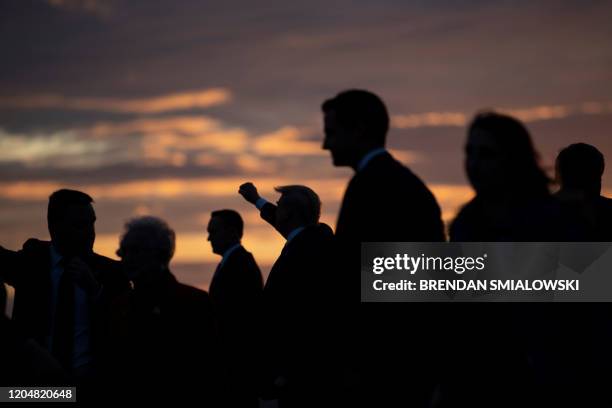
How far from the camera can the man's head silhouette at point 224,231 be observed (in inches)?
522

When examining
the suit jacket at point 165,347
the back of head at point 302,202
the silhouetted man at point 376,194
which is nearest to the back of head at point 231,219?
the back of head at point 302,202

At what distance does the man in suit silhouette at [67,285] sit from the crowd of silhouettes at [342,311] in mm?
12

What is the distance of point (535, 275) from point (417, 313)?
882 millimetres

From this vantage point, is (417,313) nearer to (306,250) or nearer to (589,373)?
(589,373)

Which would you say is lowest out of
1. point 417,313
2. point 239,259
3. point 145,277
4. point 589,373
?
point 589,373

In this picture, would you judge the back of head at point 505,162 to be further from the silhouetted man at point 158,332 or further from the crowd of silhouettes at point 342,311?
the silhouetted man at point 158,332

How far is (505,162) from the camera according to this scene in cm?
505

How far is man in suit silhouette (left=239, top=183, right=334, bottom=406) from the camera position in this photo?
7.64 meters

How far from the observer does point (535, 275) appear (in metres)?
5.02

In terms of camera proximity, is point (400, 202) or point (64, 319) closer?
point (400, 202)

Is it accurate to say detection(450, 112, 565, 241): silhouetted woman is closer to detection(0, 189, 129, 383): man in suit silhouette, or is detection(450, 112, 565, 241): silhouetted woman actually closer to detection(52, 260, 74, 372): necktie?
detection(0, 189, 129, 383): man in suit silhouette

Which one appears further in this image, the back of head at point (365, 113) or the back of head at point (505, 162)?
the back of head at point (365, 113)

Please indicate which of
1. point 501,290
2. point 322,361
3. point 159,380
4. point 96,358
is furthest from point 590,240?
point 96,358

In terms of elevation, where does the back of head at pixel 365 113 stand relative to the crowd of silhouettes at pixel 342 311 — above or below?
above
